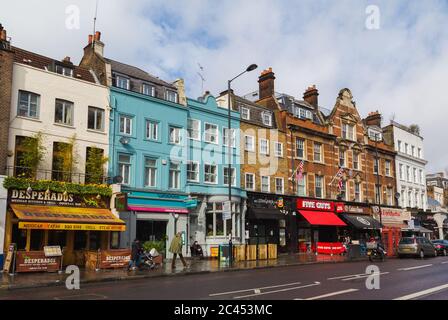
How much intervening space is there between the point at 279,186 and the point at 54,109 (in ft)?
61.8

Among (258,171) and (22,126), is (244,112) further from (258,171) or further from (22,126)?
(22,126)

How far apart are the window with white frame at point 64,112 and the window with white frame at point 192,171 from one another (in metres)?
8.66

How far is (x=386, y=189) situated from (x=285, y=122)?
57.0 feet

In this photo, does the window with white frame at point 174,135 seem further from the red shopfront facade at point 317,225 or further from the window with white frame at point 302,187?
the window with white frame at point 302,187

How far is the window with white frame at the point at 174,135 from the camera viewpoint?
29.7 metres

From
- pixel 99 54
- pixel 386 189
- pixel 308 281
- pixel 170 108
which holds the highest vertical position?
pixel 99 54

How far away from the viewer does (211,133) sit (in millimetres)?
32094

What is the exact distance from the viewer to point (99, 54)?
28.9m

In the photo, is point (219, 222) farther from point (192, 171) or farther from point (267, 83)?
point (267, 83)

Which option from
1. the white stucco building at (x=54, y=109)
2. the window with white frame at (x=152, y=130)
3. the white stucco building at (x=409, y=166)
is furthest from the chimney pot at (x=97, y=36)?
the white stucco building at (x=409, y=166)

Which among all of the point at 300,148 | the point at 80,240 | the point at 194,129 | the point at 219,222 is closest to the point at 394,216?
the point at 300,148

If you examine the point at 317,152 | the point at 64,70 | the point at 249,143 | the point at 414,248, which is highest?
the point at 64,70
